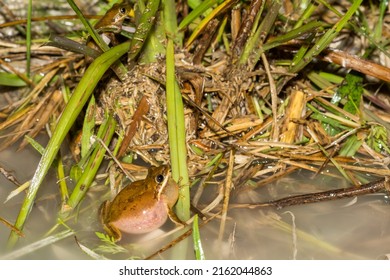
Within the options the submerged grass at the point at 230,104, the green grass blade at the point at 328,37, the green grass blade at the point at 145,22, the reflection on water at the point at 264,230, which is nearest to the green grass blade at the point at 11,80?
the submerged grass at the point at 230,104

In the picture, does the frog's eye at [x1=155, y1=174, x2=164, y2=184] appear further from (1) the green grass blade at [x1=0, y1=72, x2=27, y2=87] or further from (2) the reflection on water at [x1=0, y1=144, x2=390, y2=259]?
(1) the green grass blade at [x1=0, y1=72, x2=27, y2=87]

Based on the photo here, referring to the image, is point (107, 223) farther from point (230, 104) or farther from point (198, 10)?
point (198, 10)

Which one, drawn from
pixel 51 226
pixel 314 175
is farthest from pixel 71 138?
pixel 314 175

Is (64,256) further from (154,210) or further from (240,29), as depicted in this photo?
(240,29)

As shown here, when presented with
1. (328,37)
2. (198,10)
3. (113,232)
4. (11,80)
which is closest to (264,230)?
(113,232)
